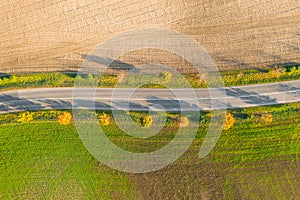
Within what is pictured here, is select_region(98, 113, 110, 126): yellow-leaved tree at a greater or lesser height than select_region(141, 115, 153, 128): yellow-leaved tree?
greater

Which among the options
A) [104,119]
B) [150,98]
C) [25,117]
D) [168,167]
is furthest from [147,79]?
[25,117]

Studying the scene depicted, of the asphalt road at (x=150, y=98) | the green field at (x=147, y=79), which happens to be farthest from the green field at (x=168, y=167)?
the green field at (x=147, y=79)

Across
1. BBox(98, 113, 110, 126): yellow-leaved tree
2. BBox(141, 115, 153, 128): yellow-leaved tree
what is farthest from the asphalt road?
BBox(141, 115, 153, 128): yellow-leaved tree

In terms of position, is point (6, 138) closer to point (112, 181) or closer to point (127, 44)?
point (112, 181)

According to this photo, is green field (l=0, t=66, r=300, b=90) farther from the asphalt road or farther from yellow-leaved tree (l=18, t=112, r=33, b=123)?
yellow-leaved tree (l=18, t=112, r=33, b=123)

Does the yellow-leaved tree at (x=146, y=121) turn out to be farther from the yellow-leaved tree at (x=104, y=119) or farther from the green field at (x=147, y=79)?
the yellow-leaved tree at (x=104, y=119)

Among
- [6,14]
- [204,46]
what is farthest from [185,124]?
[6,14]
